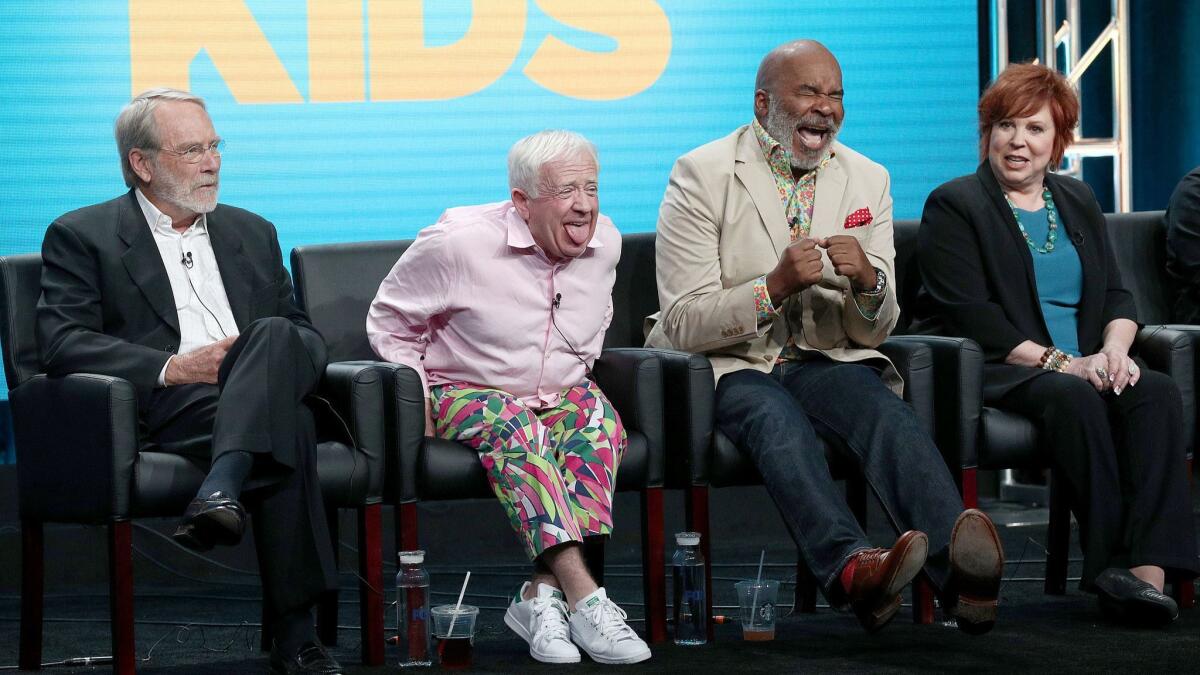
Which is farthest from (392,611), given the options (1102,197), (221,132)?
(1102,197)

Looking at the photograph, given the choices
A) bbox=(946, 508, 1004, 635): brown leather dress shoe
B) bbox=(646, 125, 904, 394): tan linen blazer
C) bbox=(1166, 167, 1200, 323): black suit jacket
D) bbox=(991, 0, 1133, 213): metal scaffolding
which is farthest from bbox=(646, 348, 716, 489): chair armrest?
bbox=(991, 0, 1133, 213): metal scaffolding

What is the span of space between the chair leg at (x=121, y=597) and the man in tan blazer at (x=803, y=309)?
126 cm

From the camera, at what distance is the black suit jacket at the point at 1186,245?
13.2 feet

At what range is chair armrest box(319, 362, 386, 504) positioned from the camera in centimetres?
314

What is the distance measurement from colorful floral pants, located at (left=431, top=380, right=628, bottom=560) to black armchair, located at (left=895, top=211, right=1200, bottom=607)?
0.87 metres

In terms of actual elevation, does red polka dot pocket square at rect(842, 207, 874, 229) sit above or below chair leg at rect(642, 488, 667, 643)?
above

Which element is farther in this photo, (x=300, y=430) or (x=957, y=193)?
(x=957, y=193)

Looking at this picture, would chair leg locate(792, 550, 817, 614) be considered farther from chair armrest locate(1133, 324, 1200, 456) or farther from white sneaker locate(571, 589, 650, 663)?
chair armrest locate(1133, 324, 1200, 456)

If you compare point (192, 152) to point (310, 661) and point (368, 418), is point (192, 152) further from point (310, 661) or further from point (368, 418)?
point (310, 661)

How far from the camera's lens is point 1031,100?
3795 millimetres

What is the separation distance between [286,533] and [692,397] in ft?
2.99

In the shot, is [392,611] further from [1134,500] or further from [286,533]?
[1134,500]

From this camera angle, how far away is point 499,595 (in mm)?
4086

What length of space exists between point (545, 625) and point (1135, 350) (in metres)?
1.68
